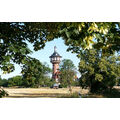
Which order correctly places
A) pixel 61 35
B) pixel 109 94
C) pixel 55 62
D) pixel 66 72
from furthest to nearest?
pixel 109 94 → pixel 66 72 → pixel 55 62 → pixel 61 35

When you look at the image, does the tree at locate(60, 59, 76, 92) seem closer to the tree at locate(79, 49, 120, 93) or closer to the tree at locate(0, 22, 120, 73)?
the tree at locate(79, 49, 120, 93)

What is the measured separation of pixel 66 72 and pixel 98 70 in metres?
1.28

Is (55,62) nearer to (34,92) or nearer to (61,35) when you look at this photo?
(34,92)

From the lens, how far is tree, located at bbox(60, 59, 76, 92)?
223 inches

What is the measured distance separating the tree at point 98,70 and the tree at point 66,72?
0.43m

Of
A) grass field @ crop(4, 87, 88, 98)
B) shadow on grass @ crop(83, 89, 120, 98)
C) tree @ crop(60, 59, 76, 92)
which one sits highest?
tree @ crop(60, 59, 76, 92)

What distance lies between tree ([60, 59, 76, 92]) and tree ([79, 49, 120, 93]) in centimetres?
43

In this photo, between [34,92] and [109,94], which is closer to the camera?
[34,92]

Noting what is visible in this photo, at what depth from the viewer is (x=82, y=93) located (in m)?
6.89

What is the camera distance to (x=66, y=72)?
19.9 ft

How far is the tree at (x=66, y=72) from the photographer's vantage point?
18.6 feet

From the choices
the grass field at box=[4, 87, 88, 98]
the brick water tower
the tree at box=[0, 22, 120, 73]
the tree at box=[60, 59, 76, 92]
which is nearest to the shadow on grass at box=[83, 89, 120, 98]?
the tree at box=[60, 59, 76, 92]

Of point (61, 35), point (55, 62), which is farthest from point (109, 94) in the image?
point (61, 35)
